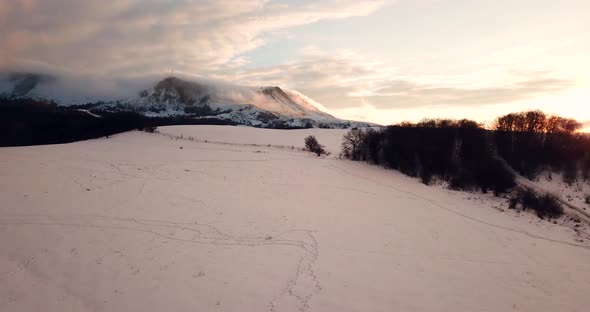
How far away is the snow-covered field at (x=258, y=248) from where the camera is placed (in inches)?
447

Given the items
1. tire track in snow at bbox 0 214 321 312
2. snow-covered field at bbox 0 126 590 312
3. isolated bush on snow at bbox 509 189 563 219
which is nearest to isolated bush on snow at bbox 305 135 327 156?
snow-covered field at bbox 0 126 590 312

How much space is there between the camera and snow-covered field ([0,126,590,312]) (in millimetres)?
11359

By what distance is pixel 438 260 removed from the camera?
49.4 feet

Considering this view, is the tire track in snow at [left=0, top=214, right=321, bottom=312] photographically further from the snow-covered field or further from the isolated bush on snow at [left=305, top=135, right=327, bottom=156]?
the isolated bush on snow at [left=305, top=135, right=327, bottom=156]

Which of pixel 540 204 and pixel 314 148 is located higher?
pixel 314 148

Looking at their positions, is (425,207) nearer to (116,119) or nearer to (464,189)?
(464,189)

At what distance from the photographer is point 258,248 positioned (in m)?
15.0

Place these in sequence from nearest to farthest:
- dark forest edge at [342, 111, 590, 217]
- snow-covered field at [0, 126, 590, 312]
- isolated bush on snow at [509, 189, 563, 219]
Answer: snow-covered field at [0, 126, 590, 312], isolated bush on snow at [509, 189, 563, 219], dark forest edge at [342, 111, 590, 217]

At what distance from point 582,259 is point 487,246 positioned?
4.40m

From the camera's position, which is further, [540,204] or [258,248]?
[540,204]

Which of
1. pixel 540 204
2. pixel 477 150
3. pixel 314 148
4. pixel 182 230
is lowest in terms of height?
pixel 182 230

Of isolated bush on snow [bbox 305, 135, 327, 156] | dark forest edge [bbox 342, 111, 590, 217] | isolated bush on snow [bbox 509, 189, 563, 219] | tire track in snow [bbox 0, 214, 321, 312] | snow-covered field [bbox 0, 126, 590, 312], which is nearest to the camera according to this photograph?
snow-covered field [bbox 0, 126, 590, 312]

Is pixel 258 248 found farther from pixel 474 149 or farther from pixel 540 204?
pixel 474 149

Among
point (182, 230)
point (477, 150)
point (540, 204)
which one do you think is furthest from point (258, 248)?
point (477, 150)
